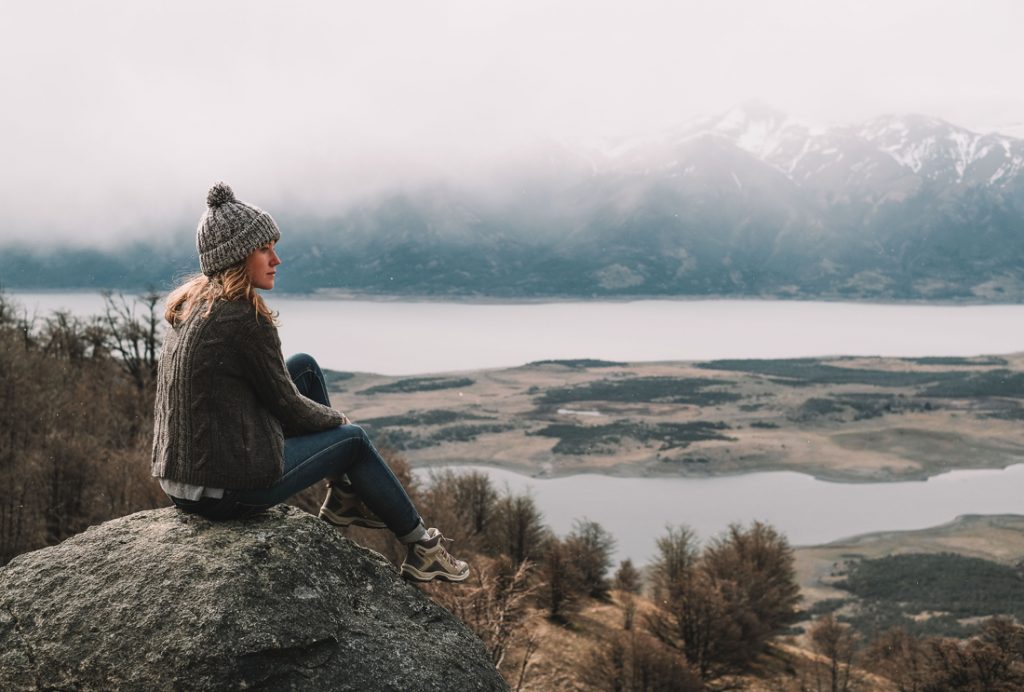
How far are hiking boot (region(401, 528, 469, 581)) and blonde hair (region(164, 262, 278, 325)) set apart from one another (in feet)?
6.64

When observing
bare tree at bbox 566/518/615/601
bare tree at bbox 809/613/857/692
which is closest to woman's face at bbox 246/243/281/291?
bare tree at bbox 809/613/857/692

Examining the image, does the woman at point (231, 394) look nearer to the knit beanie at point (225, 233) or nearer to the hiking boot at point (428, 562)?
the knit beanie at point (225, 233)

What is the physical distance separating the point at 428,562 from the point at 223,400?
6.66ft

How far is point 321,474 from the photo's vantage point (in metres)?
5.50

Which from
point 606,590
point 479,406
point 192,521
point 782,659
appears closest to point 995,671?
point 782,659

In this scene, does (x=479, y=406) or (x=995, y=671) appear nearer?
(x=995, y=671)

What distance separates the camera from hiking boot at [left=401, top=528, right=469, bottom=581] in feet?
19.7

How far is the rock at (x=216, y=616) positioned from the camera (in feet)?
15.7

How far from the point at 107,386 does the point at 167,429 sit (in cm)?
4290

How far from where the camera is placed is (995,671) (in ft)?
97.8

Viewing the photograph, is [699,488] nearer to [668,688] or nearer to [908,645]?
[908,645]

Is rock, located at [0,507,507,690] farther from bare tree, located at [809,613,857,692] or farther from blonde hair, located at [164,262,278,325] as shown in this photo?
bare tree, located at [809,613,857,692]

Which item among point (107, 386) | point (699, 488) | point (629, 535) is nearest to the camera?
point (107, 386)

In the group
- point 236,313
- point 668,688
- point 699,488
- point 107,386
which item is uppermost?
point 236,313
